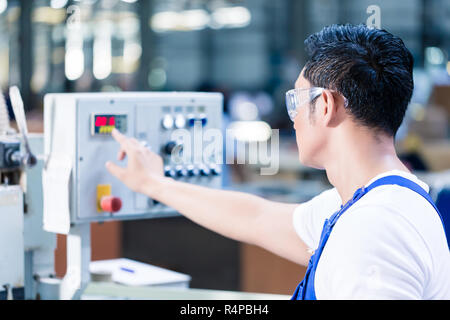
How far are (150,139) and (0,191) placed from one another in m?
0.46

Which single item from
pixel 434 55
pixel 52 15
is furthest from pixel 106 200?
pixel 434 55

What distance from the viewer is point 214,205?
6.42ft

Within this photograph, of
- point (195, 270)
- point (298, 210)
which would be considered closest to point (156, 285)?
point (298, 210)

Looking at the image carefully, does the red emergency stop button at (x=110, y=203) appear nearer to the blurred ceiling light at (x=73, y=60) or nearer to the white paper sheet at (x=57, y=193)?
the white paper sheet at (x=57, y=193)

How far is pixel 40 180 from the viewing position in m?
2.04

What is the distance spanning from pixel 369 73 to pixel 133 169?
85 centimetres

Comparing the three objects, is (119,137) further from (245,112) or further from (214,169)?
(245,112)

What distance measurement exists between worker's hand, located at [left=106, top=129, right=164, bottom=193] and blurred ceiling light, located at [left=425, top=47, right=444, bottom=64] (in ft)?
33.6

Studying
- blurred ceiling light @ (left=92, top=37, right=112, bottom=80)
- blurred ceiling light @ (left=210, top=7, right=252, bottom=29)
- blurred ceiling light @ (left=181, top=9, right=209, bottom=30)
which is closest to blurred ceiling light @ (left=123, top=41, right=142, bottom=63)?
blurred ceiling light @ (left=92, top=37, right=112, bottom=80)

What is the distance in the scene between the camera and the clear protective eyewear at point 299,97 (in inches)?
56.1

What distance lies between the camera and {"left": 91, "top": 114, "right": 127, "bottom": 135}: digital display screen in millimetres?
1981

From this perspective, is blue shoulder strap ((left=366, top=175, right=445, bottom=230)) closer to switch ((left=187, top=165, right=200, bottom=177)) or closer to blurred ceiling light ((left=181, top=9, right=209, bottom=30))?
switch ((left=187, top=165, right=200, bottom=177))

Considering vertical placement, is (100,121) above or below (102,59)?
below

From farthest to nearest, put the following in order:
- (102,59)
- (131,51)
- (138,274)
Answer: (102,59)
(131,51)
(138,274)
